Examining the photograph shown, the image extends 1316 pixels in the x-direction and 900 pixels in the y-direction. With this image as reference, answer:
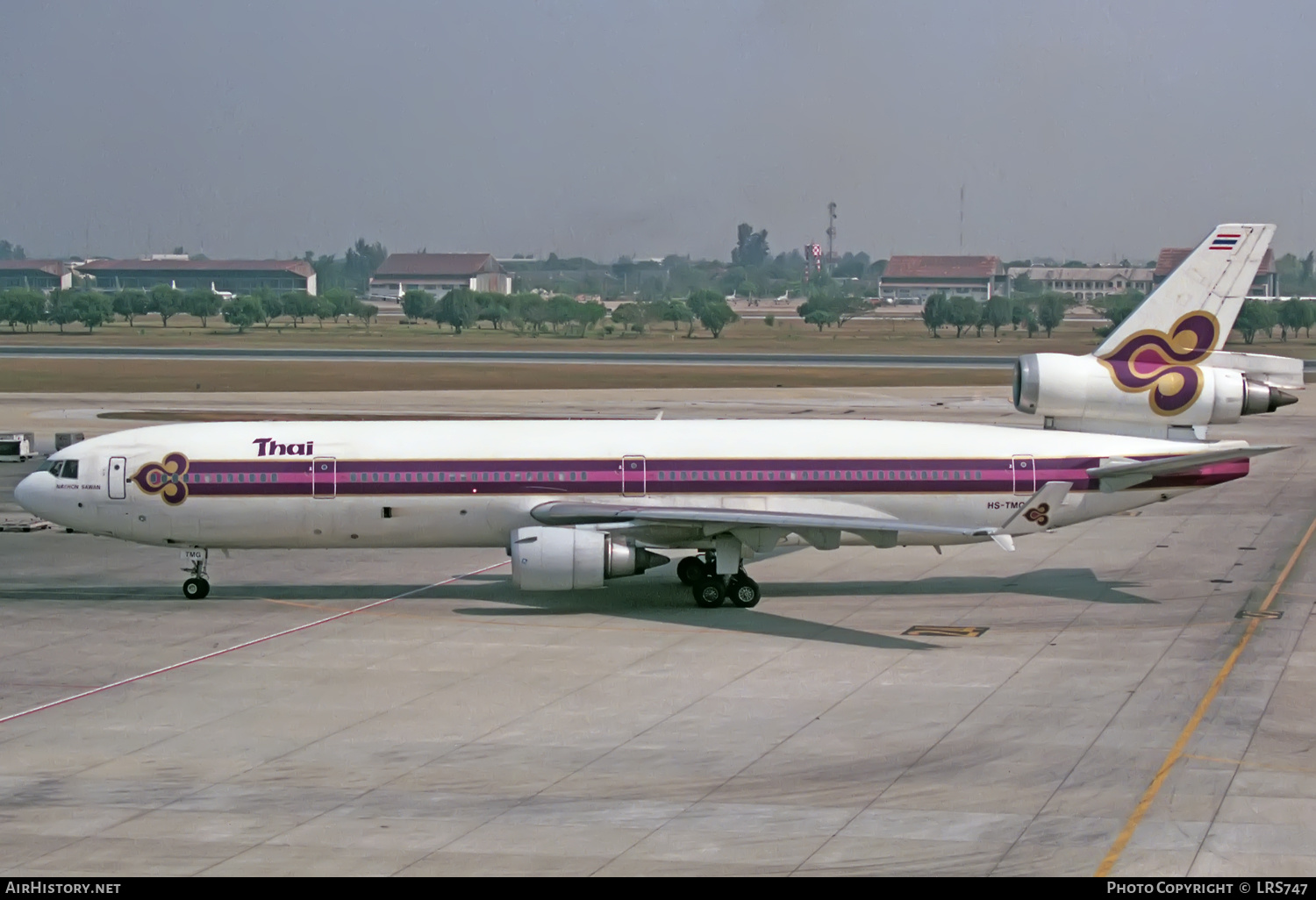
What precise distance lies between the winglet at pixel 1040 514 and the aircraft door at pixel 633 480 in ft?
28.7

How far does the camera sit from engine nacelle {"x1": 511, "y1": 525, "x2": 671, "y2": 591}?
112ft

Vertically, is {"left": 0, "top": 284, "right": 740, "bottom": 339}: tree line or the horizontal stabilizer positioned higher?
{"left": 0, "top": 284, "right": 740, "bottom": 339}: tree line

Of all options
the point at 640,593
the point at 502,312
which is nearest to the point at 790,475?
the point at 640,593

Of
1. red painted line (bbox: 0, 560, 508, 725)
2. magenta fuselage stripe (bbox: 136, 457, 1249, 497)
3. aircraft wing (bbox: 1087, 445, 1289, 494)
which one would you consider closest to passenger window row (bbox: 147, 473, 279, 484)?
magenta fuselage stripe (bbox: 136, 457, 1249, 497)

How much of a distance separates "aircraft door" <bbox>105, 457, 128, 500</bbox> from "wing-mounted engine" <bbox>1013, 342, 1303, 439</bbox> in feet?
74.8

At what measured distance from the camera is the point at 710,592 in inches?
1414

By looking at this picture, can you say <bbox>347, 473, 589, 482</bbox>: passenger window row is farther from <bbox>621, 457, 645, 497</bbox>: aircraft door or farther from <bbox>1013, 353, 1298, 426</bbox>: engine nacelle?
<bbox>1013, 353, 1298, 426</bbox>: engine nacelle

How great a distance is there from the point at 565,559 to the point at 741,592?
4.61 metres

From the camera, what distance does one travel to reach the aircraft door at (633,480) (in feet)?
120

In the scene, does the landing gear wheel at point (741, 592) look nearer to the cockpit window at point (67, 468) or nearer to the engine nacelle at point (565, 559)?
the engine nacelle at point (565, 559)

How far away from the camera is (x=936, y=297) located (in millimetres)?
181125

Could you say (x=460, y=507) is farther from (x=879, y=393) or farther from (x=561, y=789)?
(x=879, y=393)

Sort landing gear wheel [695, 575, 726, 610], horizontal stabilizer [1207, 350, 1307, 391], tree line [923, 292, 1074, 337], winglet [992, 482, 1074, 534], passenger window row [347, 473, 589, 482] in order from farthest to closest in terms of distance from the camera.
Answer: tree line [923, 292, 1074, 337]
horizontal stabilizer [1207, 350, 1307, 391]
passenger window row [347, 473, 589, 482]
landing gear wheel [695, 575, 726, 610]
winglet [992, 482, 1074, 534]
